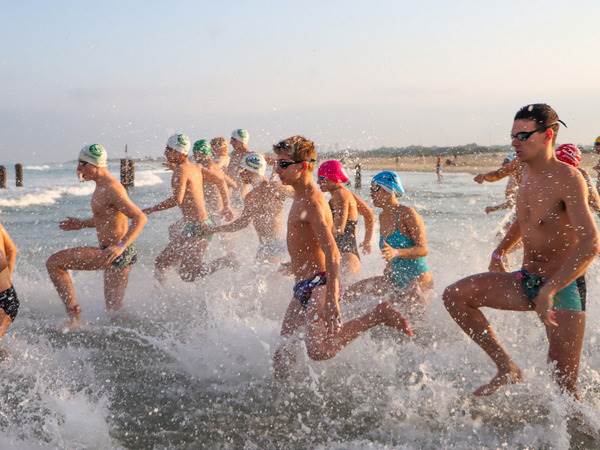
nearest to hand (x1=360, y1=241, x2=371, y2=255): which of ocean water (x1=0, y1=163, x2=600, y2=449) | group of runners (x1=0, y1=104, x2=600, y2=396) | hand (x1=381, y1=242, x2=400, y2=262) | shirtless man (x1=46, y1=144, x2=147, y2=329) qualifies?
group of runners (x1=0, y1=104, x2=600, y2=396)

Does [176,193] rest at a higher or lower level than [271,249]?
higher

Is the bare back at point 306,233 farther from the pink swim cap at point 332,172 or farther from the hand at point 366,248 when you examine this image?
the hand at point 366,248

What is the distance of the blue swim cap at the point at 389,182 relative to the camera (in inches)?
247

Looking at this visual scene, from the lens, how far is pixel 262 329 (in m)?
6.27

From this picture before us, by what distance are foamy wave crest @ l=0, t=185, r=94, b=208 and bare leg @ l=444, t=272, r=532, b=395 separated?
26499mm

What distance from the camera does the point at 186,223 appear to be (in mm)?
8109

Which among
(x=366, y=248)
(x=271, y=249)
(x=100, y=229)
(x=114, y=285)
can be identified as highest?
(x=100, y=229)

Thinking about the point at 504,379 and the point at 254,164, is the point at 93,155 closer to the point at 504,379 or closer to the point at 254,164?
the point at 254,164

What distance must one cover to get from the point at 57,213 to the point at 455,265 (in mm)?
17962

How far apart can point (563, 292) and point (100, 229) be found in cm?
444

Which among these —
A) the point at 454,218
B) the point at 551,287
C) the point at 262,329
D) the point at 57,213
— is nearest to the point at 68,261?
the point at 262,329

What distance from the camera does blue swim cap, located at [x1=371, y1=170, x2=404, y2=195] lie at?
626 centimetres

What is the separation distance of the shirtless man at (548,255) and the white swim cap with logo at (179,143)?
472cm

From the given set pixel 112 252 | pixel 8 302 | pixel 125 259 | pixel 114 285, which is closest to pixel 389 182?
pixel 112 252
